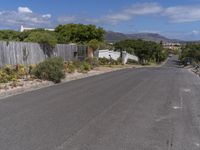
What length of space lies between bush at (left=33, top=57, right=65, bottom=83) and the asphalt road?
6904 mm

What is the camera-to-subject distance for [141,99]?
15883 mm

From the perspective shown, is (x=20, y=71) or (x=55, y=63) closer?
(x=55, y=63)

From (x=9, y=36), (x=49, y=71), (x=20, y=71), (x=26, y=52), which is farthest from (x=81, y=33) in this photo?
(x=49, y=71)

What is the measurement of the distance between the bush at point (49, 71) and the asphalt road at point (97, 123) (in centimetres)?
690

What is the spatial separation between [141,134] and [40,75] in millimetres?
14664

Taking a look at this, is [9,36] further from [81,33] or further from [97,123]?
[97,123]

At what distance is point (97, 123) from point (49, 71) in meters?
13.0

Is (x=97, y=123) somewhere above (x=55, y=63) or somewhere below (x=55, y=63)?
below

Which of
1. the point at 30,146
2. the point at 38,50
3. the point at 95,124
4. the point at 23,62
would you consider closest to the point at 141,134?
the point at 95,124

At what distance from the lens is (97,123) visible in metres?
10.2

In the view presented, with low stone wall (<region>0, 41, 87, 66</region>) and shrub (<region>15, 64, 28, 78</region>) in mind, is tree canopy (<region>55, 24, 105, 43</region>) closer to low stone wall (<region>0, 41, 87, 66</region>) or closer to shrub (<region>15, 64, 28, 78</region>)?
low stone wall (<region>0, 41, 87, 66</region>)

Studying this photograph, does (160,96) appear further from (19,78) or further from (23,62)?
(23,62)

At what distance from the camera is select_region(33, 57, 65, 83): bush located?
22.8 m

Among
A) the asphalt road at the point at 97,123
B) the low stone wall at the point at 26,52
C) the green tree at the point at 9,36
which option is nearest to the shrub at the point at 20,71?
the low stone wall at the point at 26,52
